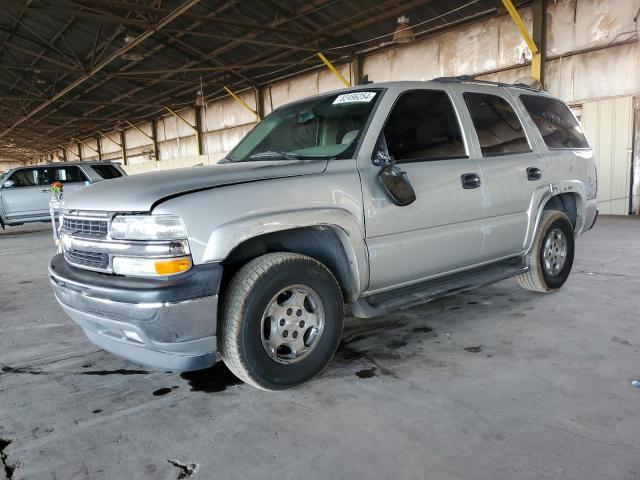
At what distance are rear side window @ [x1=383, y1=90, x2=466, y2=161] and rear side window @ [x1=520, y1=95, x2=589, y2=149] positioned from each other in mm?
1148

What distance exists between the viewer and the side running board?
2.92m

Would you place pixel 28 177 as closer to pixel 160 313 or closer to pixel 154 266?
pixel 154 266

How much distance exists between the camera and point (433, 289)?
325cm

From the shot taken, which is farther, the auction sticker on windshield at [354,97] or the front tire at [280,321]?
the auction sticker on windshield at [354,97]

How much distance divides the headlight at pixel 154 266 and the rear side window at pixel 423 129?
149 cm

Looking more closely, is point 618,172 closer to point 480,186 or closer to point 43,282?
point 480,186

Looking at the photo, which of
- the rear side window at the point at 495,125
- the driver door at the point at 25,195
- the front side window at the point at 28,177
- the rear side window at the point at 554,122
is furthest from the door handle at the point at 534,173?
the front side window at the point at 28,177

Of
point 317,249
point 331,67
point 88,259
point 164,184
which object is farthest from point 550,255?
point 331,67

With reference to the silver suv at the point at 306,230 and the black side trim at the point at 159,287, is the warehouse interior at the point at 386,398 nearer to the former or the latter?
the silver suv at the point at 306,230

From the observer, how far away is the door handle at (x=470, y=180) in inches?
131

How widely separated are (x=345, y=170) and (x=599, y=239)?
622cm

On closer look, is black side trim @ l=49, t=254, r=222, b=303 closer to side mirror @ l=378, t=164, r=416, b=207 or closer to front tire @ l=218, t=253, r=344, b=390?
front tire @ l=218, t=253, r=344, b=390

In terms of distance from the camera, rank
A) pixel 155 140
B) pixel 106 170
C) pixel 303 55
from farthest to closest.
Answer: pixel 155 140, pixel 303 55, pixel 106 170

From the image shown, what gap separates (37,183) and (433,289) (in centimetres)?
1222
